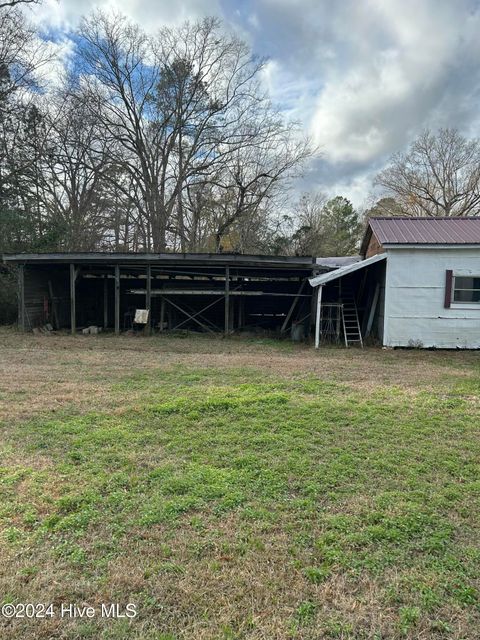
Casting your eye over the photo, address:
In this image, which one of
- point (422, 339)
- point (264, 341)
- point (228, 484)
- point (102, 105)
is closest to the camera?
point (228, 484)

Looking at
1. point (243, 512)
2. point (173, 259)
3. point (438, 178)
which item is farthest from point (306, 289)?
point (438, 178)

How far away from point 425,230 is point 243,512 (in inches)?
398

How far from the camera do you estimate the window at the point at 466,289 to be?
9781 mm

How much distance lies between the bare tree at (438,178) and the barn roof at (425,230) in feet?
60.4

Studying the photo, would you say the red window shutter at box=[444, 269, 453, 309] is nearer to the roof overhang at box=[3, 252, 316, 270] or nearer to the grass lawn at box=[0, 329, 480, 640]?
the roof overhang at box=[3, 252, 316, 270]

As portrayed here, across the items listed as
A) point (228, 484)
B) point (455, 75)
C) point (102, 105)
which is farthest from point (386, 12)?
point (102, 105)

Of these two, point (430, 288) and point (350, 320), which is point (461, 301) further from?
point (350, 320)

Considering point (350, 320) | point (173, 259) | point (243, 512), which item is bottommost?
point (243, 512)

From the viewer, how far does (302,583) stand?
190 centimetres

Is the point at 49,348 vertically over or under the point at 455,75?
under

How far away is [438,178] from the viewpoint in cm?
2795

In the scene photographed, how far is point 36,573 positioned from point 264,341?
9.30m

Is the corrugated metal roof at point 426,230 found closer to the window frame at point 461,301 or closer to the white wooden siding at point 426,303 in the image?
the white wooden siding at point 426,303

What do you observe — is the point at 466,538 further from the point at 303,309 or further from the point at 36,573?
the point at 303,309
